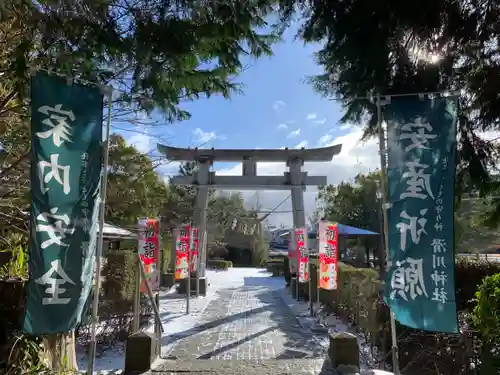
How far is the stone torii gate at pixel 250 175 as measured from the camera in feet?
52.8

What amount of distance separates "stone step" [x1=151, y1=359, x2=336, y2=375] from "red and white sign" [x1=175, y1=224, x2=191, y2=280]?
591cm

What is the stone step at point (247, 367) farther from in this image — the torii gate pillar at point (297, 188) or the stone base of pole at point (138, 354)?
the torii gate pillar at point (297, 188)

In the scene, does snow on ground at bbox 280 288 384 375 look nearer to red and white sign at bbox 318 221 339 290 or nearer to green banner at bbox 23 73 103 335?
red and white sign at bbox 318 221 339 290

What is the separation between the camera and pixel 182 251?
12.0m

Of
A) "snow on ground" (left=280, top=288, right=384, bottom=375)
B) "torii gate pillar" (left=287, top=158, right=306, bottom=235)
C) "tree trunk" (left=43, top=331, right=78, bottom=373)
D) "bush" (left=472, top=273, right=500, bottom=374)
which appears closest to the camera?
"bush" (left=472, top=273, right=500, bottom=374)

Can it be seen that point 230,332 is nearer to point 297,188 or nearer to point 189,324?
point 189,324

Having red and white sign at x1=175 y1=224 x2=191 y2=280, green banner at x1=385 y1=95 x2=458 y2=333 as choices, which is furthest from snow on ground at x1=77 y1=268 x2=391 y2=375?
green banner at x1=385 y1=95 x2=458 y2=333

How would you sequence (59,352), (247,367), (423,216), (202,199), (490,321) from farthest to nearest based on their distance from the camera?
1. (202,199)
2. (247,367)
3. (59,352)
4. (490,321)
5. (423,216)

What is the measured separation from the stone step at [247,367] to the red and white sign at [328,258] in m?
3.79

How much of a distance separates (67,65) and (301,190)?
42.9ft

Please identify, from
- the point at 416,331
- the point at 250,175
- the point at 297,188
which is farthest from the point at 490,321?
the point at 250,175

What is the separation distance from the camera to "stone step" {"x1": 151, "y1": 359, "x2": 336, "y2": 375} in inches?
212

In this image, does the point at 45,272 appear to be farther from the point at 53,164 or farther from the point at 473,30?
the point at 473,30

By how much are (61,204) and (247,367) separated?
12.4 feet
